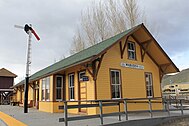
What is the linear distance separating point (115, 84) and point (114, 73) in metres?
0.71

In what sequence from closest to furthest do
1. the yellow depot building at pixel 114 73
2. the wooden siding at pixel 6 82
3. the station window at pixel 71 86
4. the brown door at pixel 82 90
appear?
1. the yellow depot building at pixel 114 73
2. the brown door at pixel 82 90
3. the station window at pixel 71 86
4. the wooden siding at pixel 6 82

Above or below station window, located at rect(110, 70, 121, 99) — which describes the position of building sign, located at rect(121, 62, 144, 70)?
above

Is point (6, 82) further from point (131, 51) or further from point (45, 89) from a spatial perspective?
point (131, 51)

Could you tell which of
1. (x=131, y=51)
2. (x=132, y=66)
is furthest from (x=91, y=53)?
(x=131, y=51)

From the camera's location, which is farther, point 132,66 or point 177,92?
point 177,92

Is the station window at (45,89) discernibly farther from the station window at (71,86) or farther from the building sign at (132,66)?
the building sign at (132,66)

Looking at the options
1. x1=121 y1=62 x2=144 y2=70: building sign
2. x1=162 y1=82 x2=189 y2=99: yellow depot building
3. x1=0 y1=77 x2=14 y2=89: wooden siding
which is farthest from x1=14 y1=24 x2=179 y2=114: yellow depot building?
x1=0 y1=77 x2=14 y2=89: wooden siding

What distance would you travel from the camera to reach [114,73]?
41.4 feet

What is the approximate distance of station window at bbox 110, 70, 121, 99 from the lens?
12.2m

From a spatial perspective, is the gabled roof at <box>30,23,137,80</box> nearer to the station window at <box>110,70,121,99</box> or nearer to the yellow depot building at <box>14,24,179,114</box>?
the yellow depot building at <box>14,24,179,114</box>

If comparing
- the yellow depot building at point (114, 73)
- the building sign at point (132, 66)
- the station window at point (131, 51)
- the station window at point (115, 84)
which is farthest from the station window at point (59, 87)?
the station window at point (131, 51)

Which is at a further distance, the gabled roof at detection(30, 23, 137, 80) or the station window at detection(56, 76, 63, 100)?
the station window at detection(56, 76, 63, 100)

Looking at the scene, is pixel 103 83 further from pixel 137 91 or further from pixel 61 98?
pixel 61 98

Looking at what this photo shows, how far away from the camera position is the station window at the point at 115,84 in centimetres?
1223
